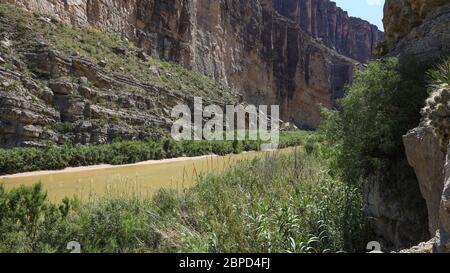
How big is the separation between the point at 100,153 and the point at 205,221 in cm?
1857

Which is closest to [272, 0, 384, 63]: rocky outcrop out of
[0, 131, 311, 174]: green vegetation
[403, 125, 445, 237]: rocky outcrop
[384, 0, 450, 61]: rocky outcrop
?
[0, 131, 311, 174]: green vegetation

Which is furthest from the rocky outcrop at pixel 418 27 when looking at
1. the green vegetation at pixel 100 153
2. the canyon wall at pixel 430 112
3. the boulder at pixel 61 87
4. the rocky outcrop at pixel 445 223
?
the boulder at pixel 61 87

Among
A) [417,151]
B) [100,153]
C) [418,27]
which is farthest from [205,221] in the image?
[100,153]

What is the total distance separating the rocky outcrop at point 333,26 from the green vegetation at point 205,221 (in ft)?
368

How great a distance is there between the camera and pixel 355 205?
741 centimetres

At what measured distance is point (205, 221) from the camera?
661 centimetres

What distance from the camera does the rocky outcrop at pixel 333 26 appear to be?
114056mm

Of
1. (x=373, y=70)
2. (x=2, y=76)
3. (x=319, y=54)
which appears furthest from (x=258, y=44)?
(x=373, y=70)

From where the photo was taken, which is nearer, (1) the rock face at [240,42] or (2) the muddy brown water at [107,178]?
(2) the muddy brown water at [107,178]

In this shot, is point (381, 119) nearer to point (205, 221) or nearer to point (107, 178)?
point (205, 221)

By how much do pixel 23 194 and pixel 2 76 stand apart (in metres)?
19.0

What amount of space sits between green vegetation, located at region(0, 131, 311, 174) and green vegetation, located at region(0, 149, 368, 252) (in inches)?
506

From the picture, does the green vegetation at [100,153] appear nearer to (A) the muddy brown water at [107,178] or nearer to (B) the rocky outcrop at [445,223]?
(A) the muddy brown water at [107,178]
